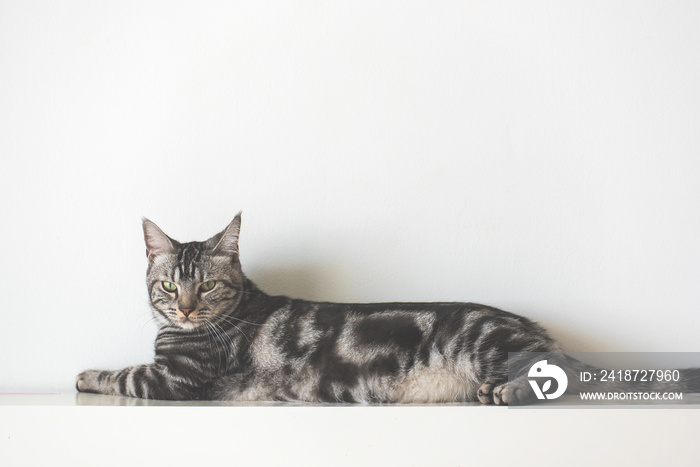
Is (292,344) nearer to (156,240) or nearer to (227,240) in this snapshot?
(227,240)

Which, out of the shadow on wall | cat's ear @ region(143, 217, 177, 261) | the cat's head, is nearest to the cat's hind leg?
the shadow on wall

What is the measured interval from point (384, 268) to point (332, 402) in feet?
1.54

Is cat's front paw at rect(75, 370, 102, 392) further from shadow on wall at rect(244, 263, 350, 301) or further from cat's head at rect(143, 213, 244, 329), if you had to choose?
shadow on wall at rect(244, 263, 350, 301)

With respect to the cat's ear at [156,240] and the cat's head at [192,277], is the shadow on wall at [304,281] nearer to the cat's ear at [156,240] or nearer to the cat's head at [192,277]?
the cat's head at [192,277]

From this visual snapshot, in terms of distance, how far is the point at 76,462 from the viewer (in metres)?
1.37

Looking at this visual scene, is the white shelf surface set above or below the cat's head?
below

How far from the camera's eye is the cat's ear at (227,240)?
170cm

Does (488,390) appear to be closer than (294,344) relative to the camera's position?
Yes

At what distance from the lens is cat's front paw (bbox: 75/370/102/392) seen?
171 cm

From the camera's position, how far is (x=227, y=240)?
5.62 ft

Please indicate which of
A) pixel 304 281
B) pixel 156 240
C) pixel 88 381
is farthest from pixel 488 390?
pixel 88 381

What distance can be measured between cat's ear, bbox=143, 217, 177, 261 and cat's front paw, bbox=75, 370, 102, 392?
0.36m

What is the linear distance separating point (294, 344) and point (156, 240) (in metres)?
0.47

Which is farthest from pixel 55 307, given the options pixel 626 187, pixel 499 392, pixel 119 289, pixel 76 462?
pixel 626 187
